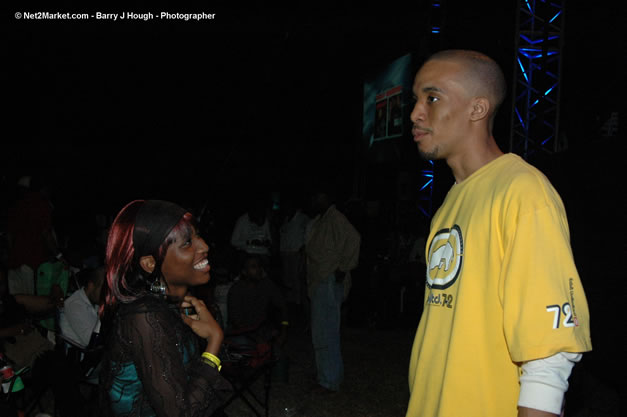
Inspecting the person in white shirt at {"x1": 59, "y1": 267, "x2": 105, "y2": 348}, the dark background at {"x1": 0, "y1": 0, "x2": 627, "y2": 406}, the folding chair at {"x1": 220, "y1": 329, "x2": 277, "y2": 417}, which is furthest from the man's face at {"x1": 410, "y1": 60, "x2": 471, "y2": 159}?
the dark background at {"x1": 0, "y1": 0, "x2": 627, "y2": 406}

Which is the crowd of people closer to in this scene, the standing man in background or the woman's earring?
the woman's earring

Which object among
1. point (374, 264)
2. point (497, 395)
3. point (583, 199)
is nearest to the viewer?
point (497, 395)

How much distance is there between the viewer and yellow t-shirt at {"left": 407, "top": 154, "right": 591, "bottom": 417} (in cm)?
121

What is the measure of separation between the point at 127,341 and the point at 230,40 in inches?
572

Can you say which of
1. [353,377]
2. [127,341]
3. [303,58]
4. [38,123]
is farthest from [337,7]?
[127,341]

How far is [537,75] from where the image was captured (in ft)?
25.5

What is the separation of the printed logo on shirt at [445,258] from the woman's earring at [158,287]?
3.17ft

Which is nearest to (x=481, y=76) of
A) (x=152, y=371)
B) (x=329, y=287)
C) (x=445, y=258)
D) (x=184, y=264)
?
(x=445, y=258)

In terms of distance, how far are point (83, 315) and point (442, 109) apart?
325 centimetres

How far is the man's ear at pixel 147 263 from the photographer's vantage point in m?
1.82

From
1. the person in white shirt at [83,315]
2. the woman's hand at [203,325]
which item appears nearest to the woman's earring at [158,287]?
the woman's hand at [203,325]

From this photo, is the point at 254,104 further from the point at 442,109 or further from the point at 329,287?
the point at 442,109

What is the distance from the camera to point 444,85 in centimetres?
162

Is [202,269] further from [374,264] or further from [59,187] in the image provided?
[59,187]
